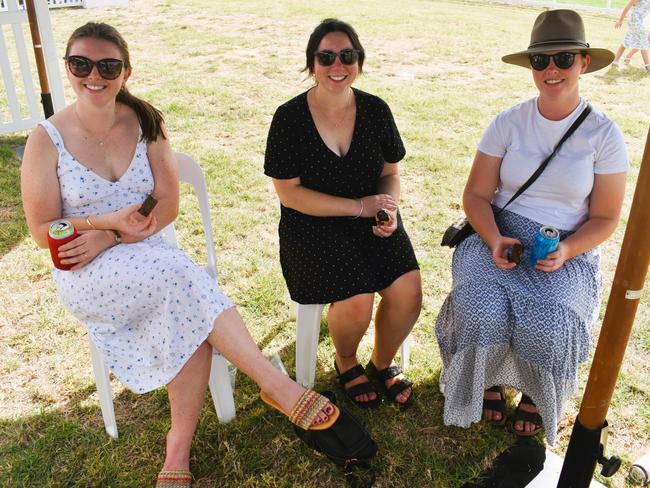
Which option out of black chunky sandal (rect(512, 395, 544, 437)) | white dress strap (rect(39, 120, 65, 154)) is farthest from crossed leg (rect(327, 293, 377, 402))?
white dress strap (rect(39, 120, 65, 154))

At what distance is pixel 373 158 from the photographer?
279cm

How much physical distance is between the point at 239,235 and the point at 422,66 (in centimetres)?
573

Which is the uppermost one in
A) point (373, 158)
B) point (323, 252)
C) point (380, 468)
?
point (373, 158)

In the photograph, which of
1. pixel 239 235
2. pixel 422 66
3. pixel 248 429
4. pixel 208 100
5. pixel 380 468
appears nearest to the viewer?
pixel 380 468

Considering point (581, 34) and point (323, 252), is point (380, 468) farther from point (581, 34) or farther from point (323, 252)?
point (581, 34)

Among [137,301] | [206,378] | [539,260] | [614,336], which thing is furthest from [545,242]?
[137,301]

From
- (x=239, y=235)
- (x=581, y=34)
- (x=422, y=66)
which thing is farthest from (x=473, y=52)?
(x=581, y=34)

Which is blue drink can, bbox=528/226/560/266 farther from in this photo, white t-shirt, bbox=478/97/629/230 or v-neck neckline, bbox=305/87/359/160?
v-neck neckline, bbox=305/87/359/160

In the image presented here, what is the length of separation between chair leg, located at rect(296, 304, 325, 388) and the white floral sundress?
0.46 meters

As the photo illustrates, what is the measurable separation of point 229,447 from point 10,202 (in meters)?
3.11

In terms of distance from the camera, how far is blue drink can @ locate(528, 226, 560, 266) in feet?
7.80

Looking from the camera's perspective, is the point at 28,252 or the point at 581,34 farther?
the point at 28,252

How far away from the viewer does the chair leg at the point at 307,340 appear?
2695 millimetres

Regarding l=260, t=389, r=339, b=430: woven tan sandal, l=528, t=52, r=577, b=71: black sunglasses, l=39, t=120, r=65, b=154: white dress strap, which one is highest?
l=528, t=52, r=577, b=71: black sunglasses
